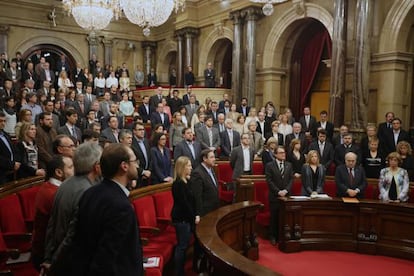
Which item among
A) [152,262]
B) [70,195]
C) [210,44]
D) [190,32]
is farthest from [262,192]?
[190,32]

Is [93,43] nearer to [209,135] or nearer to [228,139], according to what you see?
[209,135]

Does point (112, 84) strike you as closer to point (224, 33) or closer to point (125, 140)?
point (224, 33)

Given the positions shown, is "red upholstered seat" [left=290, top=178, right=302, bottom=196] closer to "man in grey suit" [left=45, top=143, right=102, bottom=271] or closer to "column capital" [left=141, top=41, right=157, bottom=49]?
"man in grey suit" [left=45, top=143, right=102, bottom=271]

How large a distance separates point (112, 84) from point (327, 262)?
9457 millimetres

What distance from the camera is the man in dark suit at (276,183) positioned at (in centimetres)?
519

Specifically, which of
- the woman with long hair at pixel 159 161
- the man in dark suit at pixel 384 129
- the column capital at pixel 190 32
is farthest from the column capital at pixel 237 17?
the woman with long hair at pixel 159 161

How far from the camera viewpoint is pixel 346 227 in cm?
509

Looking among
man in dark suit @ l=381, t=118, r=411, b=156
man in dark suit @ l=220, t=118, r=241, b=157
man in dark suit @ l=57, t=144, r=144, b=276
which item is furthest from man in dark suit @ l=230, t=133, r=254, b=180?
man in dark suit @ l=57, t=144, r=144, b=276

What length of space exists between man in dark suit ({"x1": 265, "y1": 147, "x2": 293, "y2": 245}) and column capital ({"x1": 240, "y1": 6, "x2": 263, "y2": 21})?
6829 mm

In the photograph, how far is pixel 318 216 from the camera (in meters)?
5.13

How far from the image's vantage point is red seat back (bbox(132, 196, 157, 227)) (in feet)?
13.3

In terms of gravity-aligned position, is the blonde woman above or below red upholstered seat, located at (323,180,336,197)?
above

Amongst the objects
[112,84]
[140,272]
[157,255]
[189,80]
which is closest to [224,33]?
[189,80]

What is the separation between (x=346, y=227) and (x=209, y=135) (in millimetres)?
2830
